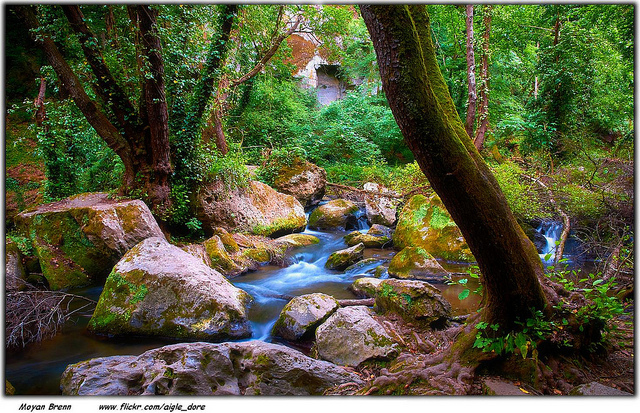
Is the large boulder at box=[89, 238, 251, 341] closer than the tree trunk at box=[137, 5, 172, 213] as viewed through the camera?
Yes

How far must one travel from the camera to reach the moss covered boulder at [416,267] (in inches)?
258

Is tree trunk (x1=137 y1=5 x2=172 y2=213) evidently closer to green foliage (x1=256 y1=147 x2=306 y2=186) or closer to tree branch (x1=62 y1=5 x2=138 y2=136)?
tree branch (x1=62 y1=5 x2=138 y2=136)

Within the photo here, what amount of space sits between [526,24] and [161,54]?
14195 millimetres

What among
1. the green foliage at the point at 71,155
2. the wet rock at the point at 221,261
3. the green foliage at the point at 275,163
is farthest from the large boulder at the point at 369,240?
the green foliage at the point at 71,155

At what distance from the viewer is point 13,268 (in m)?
5.97

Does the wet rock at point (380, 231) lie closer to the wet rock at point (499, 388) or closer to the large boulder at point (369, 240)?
the large boulder at point (369, 240)

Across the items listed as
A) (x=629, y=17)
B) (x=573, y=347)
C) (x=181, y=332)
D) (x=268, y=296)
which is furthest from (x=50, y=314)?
(x=629, y=17)

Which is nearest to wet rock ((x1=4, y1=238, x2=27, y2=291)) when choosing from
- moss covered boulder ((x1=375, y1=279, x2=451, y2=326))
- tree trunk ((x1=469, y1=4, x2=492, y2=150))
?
moss covered boulder ((x1=375, y1=279, x2=451, y2=326))

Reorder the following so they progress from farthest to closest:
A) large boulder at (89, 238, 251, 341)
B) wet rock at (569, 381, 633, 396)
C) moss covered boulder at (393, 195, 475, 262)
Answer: moss covered boulder at (393, 195, 475, 262) < large boulder at (89, 238, 251, 341) < wet rock at (569, 381, 633, 396)

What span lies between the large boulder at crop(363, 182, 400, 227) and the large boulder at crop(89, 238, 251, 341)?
23.4 ft

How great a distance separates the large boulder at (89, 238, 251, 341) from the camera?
4492 mm

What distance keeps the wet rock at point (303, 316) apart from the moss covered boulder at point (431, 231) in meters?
4.11

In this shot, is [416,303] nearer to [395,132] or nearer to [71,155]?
[71,155]

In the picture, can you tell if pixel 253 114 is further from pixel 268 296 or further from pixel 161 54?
pixel 268 296
